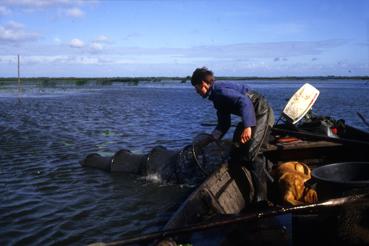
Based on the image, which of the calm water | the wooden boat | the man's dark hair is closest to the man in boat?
the man's dark hair

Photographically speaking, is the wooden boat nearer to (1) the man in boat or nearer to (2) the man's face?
(1) the man in boat

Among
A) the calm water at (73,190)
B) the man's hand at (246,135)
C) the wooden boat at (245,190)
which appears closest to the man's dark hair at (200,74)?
the man's hand at (246,135)

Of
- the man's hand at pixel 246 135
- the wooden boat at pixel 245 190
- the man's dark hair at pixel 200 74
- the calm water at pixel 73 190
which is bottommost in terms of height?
the calm water at pixel 73 190

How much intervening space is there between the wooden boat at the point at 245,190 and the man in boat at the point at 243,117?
210 millimetres

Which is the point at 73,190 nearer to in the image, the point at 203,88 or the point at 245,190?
the point at 245,190

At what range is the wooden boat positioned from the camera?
6.54 meters

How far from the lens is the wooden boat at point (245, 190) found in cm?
654

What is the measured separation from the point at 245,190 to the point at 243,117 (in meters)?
1.52

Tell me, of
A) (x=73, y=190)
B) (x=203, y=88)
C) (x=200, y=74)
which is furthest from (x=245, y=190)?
(x=73, y=190)

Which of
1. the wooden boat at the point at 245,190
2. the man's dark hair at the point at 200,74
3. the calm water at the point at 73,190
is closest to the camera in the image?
the wooden boat at the point at 245,190

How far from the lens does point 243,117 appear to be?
6895 mm

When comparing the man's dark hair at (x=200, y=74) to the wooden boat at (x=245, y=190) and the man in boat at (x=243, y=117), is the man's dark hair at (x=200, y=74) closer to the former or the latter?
the man in boat at (x=243, y=117)

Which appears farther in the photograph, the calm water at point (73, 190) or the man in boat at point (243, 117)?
the calm water at point (73, 190)

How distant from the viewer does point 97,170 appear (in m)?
11.9
